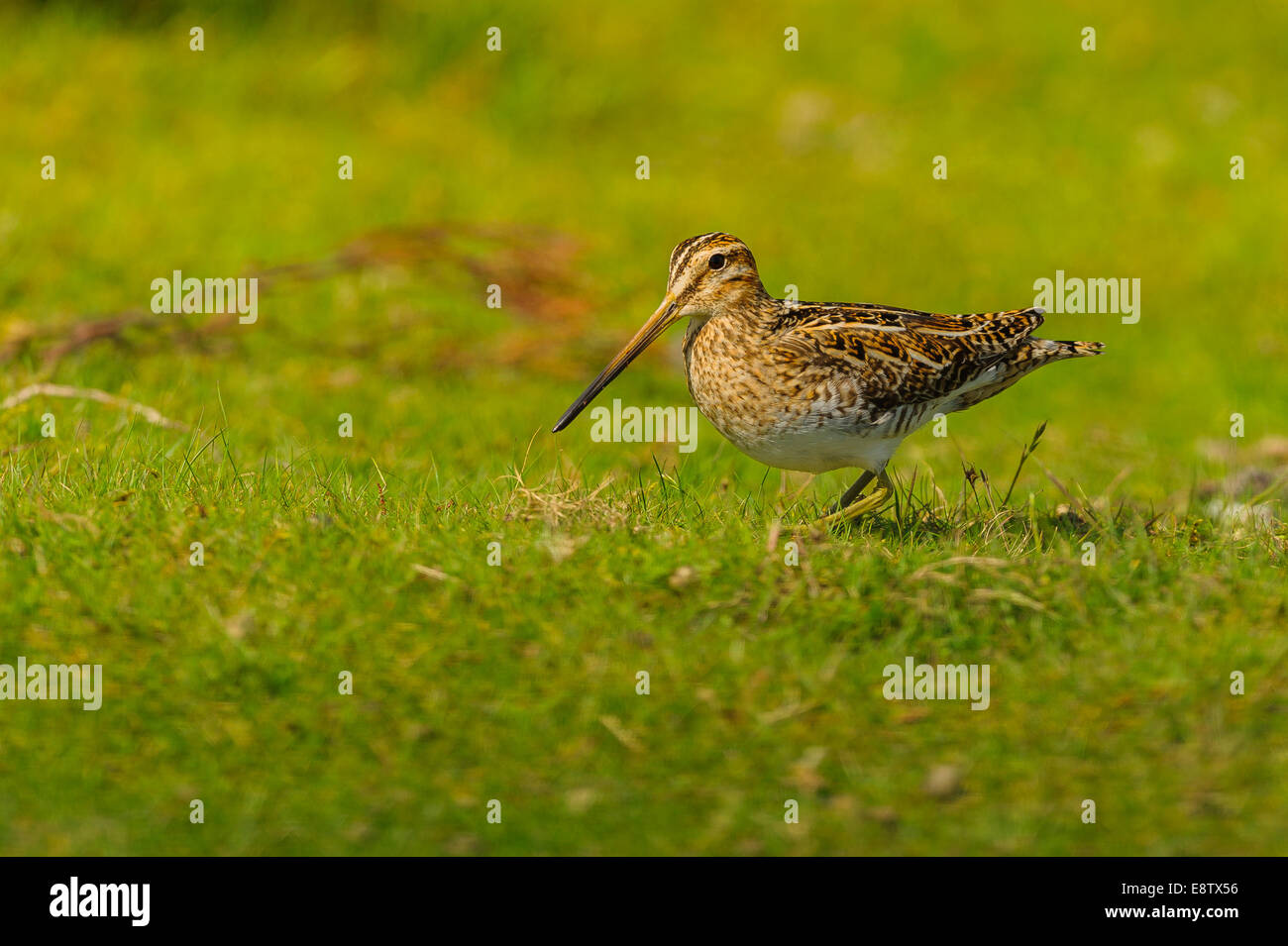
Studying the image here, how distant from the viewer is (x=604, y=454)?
1124cm

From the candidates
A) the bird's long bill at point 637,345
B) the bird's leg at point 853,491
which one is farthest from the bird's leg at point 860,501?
the bird's long bill at point 637,345

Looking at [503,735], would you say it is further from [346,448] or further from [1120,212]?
[1120,212]

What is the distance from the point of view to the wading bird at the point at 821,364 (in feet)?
26.1

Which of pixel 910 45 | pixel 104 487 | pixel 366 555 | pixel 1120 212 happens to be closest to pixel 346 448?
pixel 104 487

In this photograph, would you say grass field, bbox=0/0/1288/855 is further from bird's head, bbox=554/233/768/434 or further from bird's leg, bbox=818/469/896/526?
bird's head, bbox=554/233/768/434

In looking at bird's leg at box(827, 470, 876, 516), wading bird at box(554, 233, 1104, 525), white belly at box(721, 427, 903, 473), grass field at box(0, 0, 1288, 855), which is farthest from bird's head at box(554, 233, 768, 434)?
bird's leg at box(827, 470, 876, 516)

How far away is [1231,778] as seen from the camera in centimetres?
590

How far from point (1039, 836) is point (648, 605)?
73.8 inches

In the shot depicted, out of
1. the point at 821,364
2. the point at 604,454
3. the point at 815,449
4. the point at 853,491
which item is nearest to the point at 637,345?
the point at 821,364

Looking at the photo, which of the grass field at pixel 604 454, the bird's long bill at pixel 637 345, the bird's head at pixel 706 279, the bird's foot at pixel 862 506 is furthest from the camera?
the bird's long bill at pixel 637 345

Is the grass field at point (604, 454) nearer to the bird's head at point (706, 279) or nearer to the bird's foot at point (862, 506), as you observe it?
the bird's foot at point (862, 506)

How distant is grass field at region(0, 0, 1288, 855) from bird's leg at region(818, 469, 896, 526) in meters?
0.16

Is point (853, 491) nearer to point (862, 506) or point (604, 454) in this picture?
point (862, 506)

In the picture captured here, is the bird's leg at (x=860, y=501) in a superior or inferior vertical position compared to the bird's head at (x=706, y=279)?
inferior
